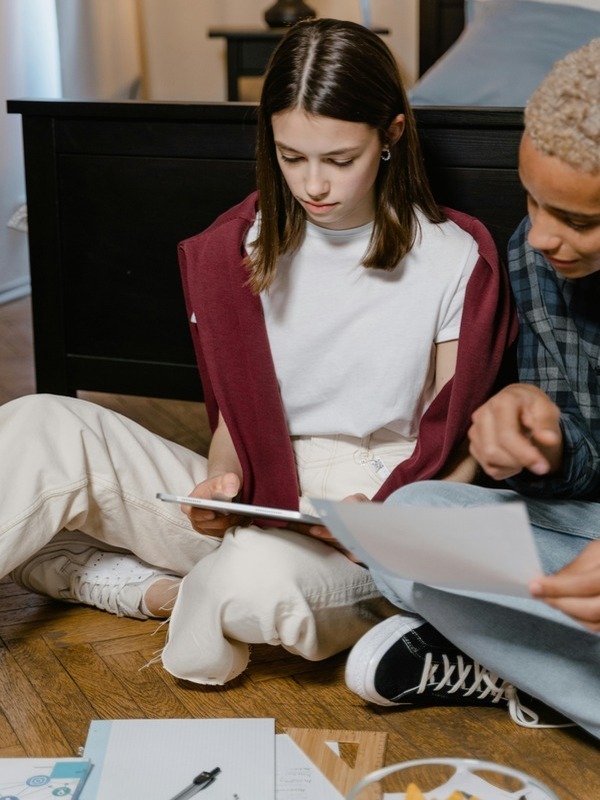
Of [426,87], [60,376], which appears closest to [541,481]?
[60,376]

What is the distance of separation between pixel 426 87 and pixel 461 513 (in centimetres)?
163

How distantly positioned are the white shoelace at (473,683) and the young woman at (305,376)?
0.14m

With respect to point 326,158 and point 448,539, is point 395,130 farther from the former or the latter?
point 448,539

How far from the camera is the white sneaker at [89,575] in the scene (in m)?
1.52

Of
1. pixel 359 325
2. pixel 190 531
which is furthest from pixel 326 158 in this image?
pixel 190 531

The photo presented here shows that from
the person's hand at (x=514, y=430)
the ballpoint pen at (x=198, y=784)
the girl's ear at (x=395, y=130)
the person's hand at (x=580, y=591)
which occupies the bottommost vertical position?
the ballpoint pen at (x=198, y=784)

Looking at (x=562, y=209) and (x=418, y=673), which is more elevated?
(x=562, y=209)

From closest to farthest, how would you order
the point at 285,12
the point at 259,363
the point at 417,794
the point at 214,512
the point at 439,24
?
the point at 417,794 < the point at 214,512 < the point at 259,363 < the point at 439,24 < the point at 285,12

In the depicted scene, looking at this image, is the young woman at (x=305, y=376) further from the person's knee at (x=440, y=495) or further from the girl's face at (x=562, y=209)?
the girl's face at (x=562, y=209)

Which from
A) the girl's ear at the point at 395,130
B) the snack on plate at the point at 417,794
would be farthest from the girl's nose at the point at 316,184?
the snack on plate at the point at 417,794

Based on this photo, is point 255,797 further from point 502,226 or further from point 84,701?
point 502,226

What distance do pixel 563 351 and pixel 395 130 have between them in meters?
0.34

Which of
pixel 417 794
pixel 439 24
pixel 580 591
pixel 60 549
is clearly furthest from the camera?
pixel 439 24

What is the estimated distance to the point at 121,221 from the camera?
193 cm
